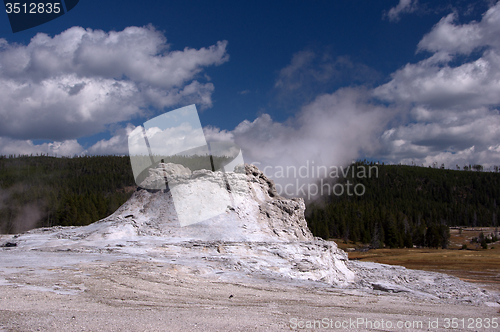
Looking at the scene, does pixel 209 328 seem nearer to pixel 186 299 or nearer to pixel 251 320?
pixel 251 320

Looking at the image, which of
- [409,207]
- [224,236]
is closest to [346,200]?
[409,207]

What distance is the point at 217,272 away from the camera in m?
11.0

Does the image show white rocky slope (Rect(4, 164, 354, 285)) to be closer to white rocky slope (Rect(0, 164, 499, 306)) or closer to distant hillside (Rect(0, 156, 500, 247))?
white rocky slope (Rect(0, 164, 499, 306))

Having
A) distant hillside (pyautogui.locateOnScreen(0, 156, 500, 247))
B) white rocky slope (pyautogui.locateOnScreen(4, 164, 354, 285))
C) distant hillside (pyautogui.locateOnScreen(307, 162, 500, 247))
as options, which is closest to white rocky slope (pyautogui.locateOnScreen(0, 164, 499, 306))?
white rocky slope (pyautogui.locateOnScreen(4, 164, 354, 285))

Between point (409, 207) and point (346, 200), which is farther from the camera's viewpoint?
point (346, 200)

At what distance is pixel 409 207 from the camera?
110m

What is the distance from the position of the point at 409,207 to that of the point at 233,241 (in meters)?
113

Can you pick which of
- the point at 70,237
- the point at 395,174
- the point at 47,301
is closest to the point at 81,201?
the point at 70,237

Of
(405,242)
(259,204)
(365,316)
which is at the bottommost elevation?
(405,242)

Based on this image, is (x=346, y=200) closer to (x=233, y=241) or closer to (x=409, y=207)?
(x=409, y=207)

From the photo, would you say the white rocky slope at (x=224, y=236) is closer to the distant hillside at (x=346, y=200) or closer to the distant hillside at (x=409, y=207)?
the distant hillside at (x=346, y=200)

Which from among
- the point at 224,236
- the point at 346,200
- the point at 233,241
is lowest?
the point at 346,200

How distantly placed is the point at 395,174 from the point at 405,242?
128986 millimetres

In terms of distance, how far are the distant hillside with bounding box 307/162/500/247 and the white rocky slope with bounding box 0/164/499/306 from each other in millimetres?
46517
